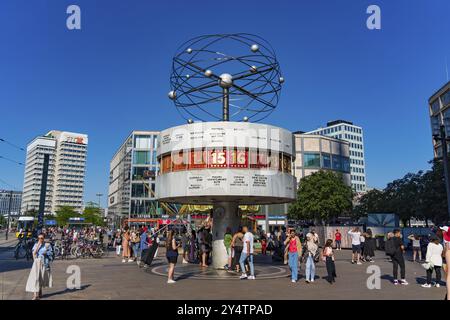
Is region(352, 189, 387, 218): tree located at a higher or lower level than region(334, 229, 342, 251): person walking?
higher

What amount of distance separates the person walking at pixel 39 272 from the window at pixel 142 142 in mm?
85902

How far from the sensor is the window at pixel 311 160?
→ 289 feet

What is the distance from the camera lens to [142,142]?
97.0 metres

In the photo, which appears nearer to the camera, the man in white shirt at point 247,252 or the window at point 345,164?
the man in white shirt at point 247,252

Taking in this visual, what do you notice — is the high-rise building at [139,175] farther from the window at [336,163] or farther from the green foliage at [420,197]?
the green foliage at [420,197]

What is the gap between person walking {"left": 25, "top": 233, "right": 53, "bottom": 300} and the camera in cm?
1066

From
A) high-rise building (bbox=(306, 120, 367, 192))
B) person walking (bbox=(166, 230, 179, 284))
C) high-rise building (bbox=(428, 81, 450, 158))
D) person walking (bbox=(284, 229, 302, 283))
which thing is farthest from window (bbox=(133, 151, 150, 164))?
high-rise building (bbox=(306, 120, 367, 192))

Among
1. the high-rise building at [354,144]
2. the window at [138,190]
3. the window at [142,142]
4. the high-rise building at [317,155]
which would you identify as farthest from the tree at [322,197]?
the high-rise building at [354,144]

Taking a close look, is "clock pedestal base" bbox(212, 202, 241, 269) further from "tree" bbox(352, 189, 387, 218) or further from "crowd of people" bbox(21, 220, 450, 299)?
"tree" bbox(352, 189, 387, 218)

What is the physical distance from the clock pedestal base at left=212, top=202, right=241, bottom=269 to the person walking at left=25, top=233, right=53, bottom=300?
8656mm

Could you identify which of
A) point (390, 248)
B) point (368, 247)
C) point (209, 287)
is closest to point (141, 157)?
point (368, 247)

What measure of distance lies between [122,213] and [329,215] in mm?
63502

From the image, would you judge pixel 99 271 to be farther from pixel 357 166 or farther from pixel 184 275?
pixel 357 166
